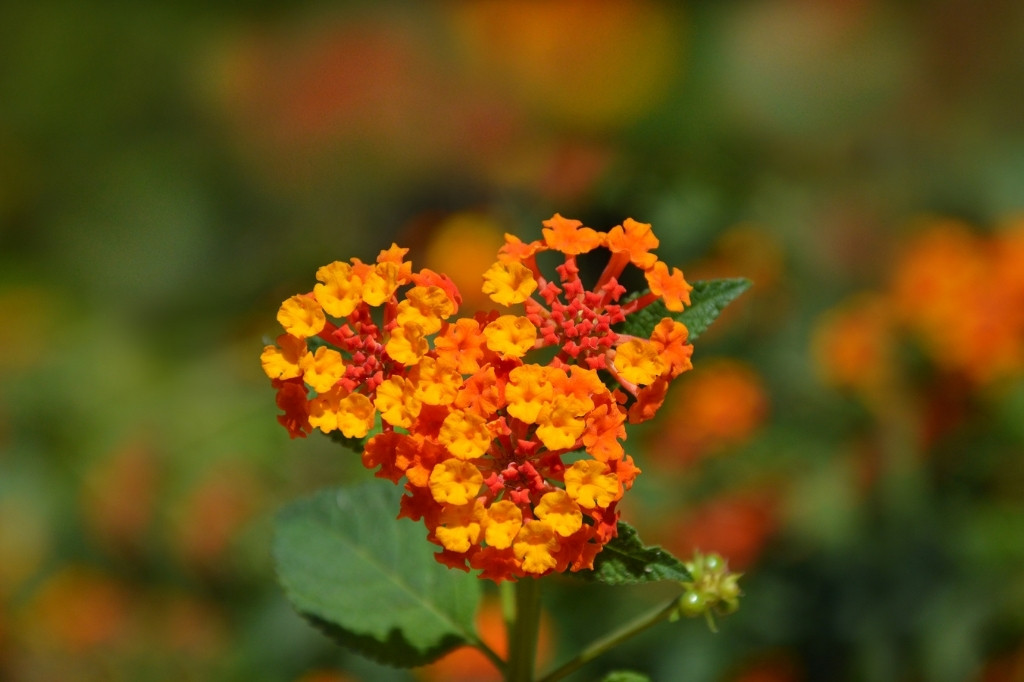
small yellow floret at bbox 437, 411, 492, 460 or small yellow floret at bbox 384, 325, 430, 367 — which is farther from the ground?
small yellow floret at bbox 384, 325, 430, 367

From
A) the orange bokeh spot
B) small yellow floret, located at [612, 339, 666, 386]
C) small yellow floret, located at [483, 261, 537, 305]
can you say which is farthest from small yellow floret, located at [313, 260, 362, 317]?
the orange bokeh spot

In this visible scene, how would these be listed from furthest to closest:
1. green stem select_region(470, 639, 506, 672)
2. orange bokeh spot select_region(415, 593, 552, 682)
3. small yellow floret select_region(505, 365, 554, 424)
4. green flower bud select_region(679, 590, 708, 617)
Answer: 1. orange bokeh spot select_region(415, 593, 552, 682)
2. green stem select_region(470, 639, 506, 672)
3. green flower bud select_region(679, 590, 708, 617)
4. small yellow floret select_region(505, 365, 554, 424)

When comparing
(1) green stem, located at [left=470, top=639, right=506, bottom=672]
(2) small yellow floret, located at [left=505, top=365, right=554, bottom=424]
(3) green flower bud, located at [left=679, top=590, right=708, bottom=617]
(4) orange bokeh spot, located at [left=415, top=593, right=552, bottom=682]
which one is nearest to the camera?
(2) small yellow floret, located at [left=505, top=365, right=554, bottom=424]

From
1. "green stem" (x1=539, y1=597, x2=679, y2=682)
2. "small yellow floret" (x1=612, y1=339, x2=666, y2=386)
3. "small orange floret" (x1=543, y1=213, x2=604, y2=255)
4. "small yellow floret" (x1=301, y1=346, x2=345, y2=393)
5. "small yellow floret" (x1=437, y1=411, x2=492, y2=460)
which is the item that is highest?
"small orange floret" (x1=543, y1=213, x2=604, y2=255)

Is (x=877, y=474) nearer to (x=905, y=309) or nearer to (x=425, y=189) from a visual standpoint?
(x=905, y=309)

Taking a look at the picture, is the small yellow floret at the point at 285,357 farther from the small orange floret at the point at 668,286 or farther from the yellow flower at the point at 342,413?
the small orange floret at the point at 668,286

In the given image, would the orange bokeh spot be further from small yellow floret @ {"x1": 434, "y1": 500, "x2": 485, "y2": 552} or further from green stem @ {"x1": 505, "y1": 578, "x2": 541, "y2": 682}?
small yellow floret @ {"x1": 434, "y1": 500, "x2": 485, "y2": 552}

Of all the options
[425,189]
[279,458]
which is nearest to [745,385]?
[279,458]
